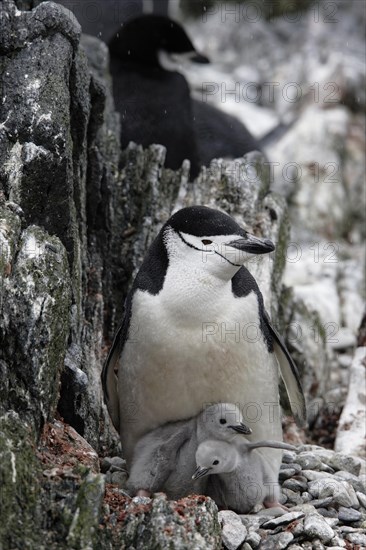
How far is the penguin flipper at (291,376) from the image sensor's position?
550cm

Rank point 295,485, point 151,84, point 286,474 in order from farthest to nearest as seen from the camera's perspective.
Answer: point 151,84 → point 286,474 → point 295,485

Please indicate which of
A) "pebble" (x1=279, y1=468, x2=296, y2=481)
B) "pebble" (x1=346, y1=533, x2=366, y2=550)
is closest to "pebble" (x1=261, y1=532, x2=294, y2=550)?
"pebble" (x1=346, y1=533, x2=366, y2=550)

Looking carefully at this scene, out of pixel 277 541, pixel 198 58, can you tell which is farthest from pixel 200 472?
pixel 198 58

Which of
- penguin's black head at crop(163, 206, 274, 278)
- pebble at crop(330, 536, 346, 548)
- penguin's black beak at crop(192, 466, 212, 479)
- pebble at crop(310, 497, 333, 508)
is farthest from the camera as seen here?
pebble at crop(310, 497, 333, 508)

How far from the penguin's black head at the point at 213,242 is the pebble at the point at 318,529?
1262mm

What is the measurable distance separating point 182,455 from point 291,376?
0.92 meters

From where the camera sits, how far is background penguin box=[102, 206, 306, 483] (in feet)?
16.5

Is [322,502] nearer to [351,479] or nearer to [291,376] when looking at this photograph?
[351,479]

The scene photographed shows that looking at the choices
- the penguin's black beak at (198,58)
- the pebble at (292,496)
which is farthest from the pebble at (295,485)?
the penguin's black beak at (198,58)

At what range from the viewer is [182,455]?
4.95 metres

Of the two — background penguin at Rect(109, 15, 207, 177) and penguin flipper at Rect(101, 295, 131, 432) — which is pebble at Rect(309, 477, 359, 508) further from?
background penguin at Rect(109, 15, 207, 177)

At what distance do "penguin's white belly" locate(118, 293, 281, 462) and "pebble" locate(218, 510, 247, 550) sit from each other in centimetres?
65

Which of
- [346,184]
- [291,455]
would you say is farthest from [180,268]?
[346,184]

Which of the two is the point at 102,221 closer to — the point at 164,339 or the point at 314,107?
the point at 164,339
